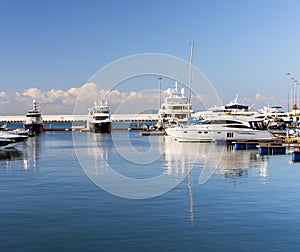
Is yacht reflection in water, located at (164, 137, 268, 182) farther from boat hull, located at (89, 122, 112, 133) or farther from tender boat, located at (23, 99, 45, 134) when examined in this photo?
tender boat, located at (23, 99, 45, 134)

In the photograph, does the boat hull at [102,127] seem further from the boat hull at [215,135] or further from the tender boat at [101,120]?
the boat hull at [215,135]

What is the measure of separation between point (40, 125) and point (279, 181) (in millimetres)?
104862

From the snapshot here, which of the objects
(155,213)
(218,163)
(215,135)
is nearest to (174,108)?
(215,135)

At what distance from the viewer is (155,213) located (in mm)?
20766

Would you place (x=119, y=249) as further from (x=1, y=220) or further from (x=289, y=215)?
(x=289, y=215)

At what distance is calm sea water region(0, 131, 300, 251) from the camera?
16.3 meters

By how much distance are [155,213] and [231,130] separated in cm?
4516

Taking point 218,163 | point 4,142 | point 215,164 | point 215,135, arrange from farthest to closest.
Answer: point 215,135 → point 4,142 → point 218,163 → point 215,164

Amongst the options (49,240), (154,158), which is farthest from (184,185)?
(154,158)

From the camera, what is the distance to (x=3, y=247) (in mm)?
15734

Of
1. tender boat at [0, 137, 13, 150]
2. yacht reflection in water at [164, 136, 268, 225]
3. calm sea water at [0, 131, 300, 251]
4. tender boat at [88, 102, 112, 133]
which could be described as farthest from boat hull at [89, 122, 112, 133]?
calm sea water at [0, 131, 300, 251]

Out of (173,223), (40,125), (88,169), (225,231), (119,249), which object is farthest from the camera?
(40,125)

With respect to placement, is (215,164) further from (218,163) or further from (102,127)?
(102,127)

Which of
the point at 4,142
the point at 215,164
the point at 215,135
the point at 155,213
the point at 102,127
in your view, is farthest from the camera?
the point at 102,127
